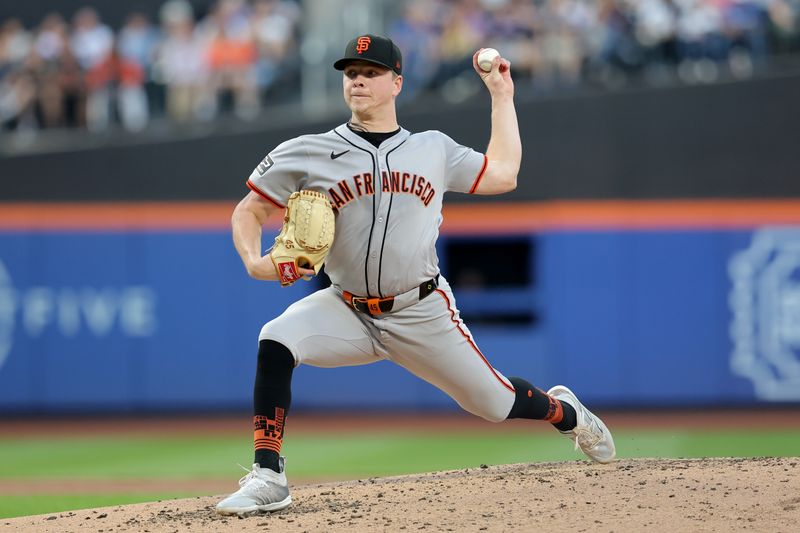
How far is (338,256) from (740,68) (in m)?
8.39

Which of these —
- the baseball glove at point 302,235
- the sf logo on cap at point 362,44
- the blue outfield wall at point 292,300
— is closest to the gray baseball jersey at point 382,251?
the baseball glove at point 302,235

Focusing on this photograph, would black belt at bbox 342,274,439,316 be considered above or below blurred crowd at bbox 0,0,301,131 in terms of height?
below

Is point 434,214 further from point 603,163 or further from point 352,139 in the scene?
point 603,163

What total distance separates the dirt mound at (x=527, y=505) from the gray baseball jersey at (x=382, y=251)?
1.69ft

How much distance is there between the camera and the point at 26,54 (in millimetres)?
12852

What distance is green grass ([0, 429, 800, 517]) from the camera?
850cm

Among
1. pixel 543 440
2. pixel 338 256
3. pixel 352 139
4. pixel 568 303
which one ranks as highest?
pixel 352 139

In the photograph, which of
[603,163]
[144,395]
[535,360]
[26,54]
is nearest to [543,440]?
[535,360]

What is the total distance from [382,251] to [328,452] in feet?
16.5

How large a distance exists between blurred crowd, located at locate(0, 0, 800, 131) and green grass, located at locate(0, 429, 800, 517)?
145 inches

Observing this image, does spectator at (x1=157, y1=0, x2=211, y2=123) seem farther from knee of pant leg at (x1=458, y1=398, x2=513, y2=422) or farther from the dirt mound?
knee of pant leg at (x1=458, y1=398, x2=513, y2=422)

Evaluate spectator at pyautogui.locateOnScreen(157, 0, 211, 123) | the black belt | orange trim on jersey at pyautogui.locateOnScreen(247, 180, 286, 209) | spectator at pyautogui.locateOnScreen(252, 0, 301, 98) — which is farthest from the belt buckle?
spectator at pyautogui.locateOnScreen(157, 0, 211, 123)

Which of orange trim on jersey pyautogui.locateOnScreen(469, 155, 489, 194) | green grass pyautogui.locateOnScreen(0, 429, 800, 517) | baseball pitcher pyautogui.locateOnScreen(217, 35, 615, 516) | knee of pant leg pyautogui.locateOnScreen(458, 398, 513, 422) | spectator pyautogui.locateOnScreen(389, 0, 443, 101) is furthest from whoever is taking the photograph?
spectator pyautogui.locateOnScreen(389, 0, 443, 101)

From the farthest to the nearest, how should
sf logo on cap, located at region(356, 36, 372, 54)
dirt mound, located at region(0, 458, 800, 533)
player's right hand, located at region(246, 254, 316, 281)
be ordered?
sf logo on cap, located at region(356, 36, 372, 54) < player's right hand, located at region(246, 254, 316, 281) < dirt mound, located at region(0, 458, 800, 533)
